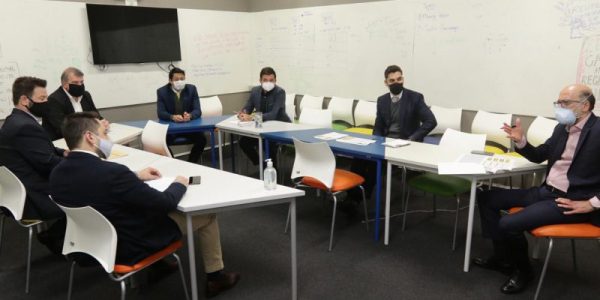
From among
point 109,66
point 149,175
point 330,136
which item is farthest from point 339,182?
point 109,66

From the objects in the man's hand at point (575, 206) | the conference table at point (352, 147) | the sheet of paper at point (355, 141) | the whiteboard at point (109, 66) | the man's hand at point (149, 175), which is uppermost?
the whiteboard at point (109, 66)

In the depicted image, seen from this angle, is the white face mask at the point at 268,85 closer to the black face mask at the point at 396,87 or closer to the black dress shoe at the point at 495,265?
the black face mask at the point at 396,87

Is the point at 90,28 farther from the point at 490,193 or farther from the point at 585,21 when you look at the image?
the point at 585,21

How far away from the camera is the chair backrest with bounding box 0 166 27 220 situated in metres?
2.45

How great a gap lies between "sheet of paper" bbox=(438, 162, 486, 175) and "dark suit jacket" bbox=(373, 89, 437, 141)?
118 centimetres

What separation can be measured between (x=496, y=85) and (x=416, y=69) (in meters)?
0.95

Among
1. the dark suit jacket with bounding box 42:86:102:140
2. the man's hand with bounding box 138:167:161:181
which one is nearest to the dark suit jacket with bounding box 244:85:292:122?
the dark suit jacket with bounding box 42:86:102:140

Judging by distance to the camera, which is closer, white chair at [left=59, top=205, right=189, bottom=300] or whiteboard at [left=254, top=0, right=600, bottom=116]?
white chair at [left=59, top=205, right=189, bottom=300]

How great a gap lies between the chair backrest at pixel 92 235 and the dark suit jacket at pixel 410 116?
2.92 m

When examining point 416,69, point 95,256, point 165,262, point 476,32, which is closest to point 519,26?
point 476,32

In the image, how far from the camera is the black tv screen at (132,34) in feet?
15.8

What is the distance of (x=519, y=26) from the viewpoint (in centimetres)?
411

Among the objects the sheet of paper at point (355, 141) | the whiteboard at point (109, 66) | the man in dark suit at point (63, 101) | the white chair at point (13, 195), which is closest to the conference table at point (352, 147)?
the sheet of paper at point (355, 141)

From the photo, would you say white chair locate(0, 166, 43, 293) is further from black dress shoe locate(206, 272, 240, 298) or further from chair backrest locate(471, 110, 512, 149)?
chair backrest locate(471, 110, 512, 149)
